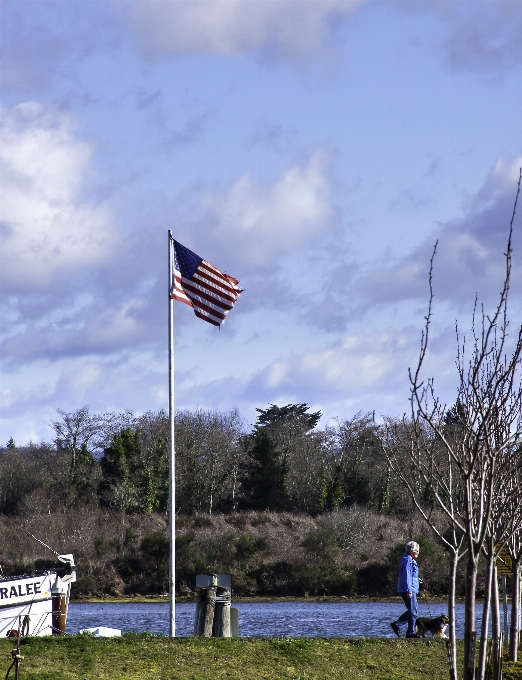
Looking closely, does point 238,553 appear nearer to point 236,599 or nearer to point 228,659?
point 236,599

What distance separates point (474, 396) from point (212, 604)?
8.01 meters

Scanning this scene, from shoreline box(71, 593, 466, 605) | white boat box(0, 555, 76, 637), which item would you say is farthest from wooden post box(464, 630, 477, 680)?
shoreline box(71, 593, 466, 605)

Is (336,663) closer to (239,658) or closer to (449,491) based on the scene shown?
(239,658)

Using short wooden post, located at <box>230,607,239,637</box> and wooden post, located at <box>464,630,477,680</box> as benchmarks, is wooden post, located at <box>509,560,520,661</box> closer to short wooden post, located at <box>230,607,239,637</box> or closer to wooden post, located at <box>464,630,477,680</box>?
short wooden post, located at <box>230,607,239,637</box>

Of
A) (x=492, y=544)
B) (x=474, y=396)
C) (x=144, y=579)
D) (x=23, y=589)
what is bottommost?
(x=144, y=579)

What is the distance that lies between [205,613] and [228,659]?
6.96 feet

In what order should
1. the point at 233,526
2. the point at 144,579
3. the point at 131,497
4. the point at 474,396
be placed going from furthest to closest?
the point at 131,497 < the point at 233,526 < the point at 144,579 < the point at 474,396

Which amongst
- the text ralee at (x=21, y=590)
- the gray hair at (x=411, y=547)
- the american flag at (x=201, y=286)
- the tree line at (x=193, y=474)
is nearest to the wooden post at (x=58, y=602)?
the text ralee at (x=21, y=590)

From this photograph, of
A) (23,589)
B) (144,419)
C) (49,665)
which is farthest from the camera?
(144,419)

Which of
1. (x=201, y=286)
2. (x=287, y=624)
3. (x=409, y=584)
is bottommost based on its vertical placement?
(x=287, y=624)

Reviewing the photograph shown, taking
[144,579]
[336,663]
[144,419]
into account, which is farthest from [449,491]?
[144,419]

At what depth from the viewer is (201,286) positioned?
20688mm

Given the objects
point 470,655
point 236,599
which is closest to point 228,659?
point 470,655

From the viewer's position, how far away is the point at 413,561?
18.2 metres
